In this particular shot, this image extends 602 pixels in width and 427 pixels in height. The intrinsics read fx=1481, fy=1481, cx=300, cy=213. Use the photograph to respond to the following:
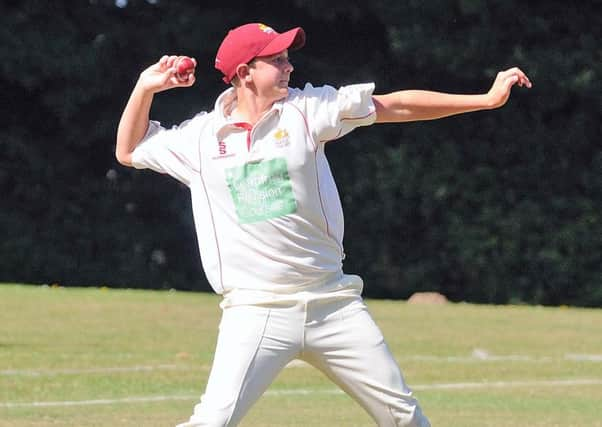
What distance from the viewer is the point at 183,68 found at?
19.2ft

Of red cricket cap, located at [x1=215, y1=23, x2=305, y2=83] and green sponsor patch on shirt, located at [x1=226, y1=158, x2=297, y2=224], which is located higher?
red cricket cap, located at [x1=215, y1=23, x2=305, y2=83]

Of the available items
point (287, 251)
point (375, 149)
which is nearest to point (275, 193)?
point (287, 251)

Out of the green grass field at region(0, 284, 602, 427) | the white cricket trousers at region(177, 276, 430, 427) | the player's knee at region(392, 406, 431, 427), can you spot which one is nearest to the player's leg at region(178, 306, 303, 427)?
the white cricket trousers at region(177, 276, 430, 427)

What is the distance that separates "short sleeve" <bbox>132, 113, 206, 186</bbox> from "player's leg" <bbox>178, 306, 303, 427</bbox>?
23.6 inches

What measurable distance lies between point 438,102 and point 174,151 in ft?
3.48

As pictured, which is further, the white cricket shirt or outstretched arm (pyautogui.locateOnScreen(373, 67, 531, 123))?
outstretched arm (pyautogui.locateOnScreen(373, 67, 531, 123))

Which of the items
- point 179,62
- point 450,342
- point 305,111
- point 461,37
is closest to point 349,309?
point 305,111

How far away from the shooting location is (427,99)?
580 centimetres

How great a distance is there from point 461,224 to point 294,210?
Result: 18.8 metres

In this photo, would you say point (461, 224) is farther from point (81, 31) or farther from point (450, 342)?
point (450, 342)

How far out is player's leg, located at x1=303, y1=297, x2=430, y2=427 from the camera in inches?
223

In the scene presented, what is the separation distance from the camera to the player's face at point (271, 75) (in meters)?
5.79

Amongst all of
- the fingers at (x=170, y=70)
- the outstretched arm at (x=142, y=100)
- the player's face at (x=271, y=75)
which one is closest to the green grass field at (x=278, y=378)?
the outstretched arm at (x=142, y=100)

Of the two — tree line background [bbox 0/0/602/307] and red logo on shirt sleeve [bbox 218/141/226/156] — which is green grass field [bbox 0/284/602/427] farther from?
red logo on shirt sleeve [bbox 218/141/226/156]
